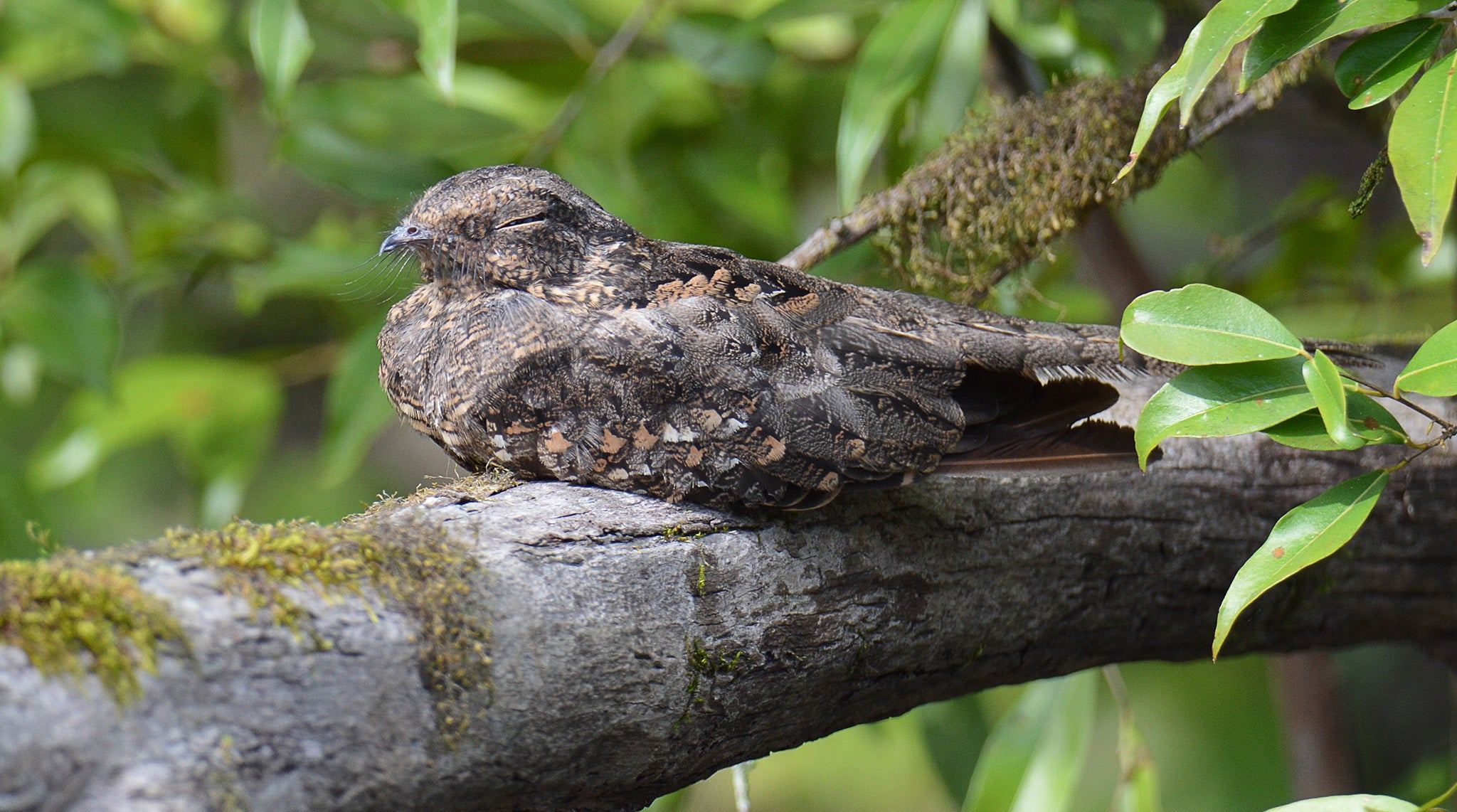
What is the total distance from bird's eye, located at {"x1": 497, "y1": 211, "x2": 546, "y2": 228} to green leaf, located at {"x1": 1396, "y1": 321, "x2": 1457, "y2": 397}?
1.13 meters

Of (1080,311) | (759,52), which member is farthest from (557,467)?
(1080,311)

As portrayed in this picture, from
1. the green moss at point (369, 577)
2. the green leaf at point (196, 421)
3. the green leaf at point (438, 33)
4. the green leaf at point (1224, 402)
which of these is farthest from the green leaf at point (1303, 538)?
the green leaf at point (196, 421)

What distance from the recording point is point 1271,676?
3.90m

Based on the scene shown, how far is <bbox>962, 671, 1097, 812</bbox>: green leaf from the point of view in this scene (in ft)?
7.91

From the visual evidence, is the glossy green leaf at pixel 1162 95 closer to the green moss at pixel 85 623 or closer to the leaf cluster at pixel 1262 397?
the leaf cluster at pixel 1262 397

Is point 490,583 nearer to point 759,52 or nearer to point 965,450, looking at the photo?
point 965,450

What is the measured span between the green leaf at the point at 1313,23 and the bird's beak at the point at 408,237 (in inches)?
44.3

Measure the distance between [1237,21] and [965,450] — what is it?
66 centimetres

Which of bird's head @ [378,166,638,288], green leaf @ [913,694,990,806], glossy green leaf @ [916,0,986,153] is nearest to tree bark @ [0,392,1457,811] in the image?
bird's head @ [378,166,638,288]

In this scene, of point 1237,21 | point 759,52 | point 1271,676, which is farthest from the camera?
point 1271,676

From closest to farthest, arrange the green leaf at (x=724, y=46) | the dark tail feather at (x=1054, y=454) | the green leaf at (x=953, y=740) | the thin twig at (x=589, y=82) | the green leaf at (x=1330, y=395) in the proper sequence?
the green leaf at (x=1330, y=395)
the dark tail feather at (x=1054, y=454)
the green leaf at (x=724, y=46)
the thin twig at (x=589, y=82)
the green leaf at (x=953, y=740)

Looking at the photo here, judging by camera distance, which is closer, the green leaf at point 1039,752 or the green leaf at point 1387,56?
the green leaf at point 1387,56

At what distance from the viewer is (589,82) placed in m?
2.79

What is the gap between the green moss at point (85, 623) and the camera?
0.91m
